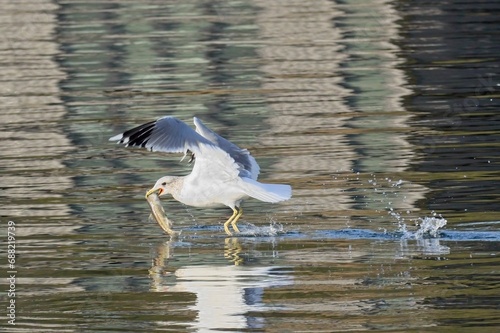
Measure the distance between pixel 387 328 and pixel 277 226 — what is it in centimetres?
351

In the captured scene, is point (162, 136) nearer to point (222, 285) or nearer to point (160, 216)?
point (160, 216)

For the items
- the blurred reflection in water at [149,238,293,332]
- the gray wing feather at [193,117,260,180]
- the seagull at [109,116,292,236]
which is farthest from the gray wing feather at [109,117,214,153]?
the blurred reflection in water at [149,238,293,332]

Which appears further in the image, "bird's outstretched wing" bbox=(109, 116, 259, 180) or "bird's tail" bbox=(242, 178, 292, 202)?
"bird's outstretched wing" bbox=(109, 116, 259, 180)

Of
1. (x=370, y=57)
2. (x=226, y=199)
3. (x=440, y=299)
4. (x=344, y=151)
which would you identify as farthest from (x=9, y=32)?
(x=440, y=299)

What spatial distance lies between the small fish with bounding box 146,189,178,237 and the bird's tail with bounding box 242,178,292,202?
2.29 ft

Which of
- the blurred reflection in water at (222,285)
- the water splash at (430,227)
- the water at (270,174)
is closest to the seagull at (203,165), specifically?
the water at (270,174)

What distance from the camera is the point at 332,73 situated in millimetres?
20875

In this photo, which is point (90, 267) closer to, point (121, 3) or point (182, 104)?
point (182, 104)

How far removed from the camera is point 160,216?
1179 centimetres

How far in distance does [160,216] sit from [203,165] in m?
0.76

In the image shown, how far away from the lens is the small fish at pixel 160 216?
11.7 m

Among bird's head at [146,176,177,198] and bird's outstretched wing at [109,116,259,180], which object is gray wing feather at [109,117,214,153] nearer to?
bird's outstretched wing at [109,116,259,180]

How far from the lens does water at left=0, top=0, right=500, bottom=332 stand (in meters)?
9.16

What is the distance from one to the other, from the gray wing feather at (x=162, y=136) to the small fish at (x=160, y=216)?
→ 44 cm
